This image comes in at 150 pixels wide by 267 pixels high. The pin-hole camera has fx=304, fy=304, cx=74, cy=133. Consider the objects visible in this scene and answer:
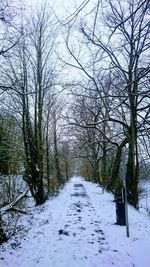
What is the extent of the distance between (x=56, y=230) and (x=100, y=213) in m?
3.63

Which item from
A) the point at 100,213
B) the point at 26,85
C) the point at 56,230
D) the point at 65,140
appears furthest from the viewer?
the point at 65,140

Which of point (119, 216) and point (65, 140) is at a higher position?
point (65, 140)

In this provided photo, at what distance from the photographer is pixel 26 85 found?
1783cm

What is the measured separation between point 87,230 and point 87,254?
243 centimetres

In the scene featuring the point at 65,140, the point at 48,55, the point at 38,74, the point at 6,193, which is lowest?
the point at 6,193

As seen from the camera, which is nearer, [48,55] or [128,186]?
[128,186]

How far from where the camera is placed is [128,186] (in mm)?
15688

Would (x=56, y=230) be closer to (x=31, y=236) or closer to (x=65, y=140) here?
(x=31, y=236)

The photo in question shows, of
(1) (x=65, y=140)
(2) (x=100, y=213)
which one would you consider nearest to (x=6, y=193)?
(2) (x=100, y=213)

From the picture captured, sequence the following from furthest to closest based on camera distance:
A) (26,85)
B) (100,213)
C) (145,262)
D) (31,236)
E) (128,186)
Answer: (26,85), (128,186), (100,213), (31,236), (145,262)

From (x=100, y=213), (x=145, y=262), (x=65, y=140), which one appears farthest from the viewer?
(x=65, y=140)

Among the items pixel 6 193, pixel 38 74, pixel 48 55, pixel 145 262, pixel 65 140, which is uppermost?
pixel 48 55

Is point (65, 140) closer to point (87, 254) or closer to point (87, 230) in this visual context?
point (87, 230)

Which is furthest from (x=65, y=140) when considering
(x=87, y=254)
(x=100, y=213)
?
(x=87, y=254)
